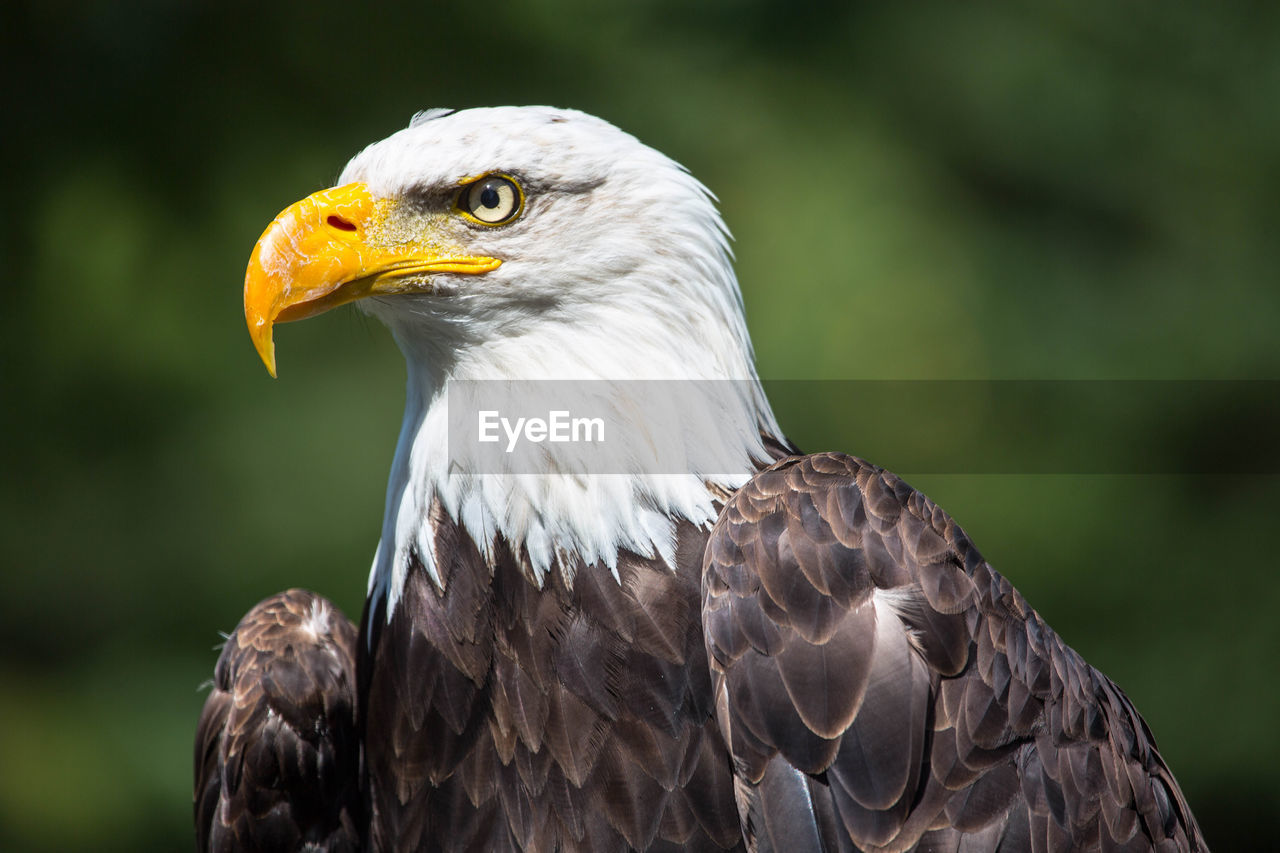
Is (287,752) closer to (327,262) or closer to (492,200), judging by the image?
(327,262)

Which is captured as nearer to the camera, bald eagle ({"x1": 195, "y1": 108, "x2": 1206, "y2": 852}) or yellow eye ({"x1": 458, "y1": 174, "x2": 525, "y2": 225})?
bald eagle ({"x1": 195, "y1": 108, "x2": 1206, "y2": 852})

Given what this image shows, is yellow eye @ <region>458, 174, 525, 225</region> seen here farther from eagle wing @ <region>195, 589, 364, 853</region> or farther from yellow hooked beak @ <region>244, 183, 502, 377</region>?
eagle wing @ <region>195, 589, 364, 853</region>

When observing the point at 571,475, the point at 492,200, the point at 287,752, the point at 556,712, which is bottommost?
the point at 287,752

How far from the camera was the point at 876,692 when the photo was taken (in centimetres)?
177

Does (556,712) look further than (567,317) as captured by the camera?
No

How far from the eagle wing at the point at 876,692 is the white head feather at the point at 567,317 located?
18cm

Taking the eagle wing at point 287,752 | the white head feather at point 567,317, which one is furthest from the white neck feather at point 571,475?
the eagle wing at point 287,752

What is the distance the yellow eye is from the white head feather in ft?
0.07

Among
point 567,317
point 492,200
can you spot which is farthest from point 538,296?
point 492,200

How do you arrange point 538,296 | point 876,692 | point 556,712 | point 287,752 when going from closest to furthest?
point 876,692, point 556,712, point 538,296, point 287,752

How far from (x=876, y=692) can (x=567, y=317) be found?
32.8 inches

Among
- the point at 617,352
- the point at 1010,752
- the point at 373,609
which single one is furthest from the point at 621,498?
the point at 1010,752

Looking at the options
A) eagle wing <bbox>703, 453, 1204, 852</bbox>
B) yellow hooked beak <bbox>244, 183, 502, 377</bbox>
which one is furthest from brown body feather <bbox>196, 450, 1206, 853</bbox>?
yellow hooked beak <bbox>244, 183, 502, 377</bbox>

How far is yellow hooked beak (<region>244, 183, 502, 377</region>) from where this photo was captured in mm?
1939
